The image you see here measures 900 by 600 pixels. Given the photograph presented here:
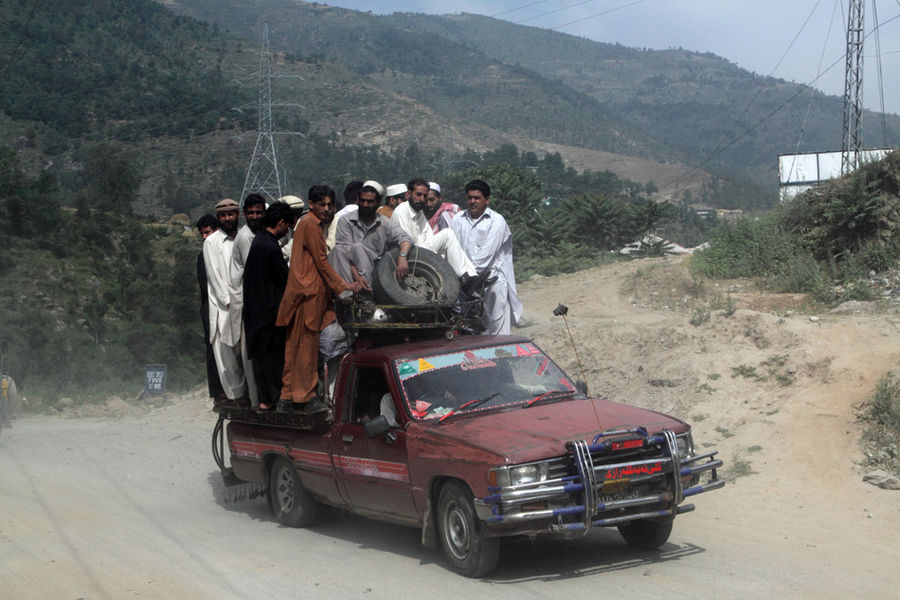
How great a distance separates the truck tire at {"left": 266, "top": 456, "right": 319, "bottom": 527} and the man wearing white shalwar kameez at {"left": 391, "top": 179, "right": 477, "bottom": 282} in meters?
2.54

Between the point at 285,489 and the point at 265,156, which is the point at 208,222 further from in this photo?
the point at 265,156

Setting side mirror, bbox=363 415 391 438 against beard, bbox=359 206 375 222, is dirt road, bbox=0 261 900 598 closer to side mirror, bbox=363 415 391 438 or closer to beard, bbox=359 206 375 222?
side mirror, bbox=363 415 391 438

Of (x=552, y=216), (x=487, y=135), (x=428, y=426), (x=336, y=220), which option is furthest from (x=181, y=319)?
(x=487, y=135)

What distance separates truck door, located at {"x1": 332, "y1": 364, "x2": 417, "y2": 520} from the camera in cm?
707

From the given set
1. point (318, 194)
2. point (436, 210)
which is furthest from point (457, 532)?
point (436, 210)

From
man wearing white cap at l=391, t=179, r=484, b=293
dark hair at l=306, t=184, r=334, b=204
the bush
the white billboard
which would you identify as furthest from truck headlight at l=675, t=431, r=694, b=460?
the white billboard

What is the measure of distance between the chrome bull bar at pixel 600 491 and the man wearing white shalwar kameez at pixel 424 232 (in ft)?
11.5

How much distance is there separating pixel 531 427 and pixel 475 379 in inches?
36.1

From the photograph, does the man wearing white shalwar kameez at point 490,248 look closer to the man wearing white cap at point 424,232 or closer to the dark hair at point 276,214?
the man wearing white cap at point 424,232

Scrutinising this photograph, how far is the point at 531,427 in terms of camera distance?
260 inches

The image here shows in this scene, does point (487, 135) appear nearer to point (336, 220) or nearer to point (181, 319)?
point (181, 319)

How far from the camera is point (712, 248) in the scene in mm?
20656

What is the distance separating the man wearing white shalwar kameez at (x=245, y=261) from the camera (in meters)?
8.87

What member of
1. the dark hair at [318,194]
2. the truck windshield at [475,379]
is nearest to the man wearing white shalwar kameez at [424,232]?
the dark hair at [318,194]
